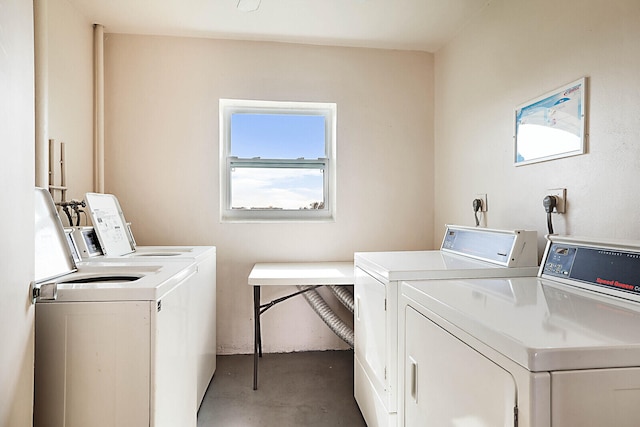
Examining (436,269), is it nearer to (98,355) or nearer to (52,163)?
(98,355)

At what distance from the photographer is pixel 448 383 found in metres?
1.08

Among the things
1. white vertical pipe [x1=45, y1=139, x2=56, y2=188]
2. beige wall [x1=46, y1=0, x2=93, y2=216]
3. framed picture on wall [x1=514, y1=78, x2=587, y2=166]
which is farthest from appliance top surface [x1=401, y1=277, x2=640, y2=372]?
beige wall [x1=46, y1=0, x2=93, y2=216]

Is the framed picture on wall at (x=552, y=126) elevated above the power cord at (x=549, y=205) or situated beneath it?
elevated above

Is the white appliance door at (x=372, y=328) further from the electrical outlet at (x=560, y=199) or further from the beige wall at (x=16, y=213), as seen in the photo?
the beige wall at (x=16, y=213)

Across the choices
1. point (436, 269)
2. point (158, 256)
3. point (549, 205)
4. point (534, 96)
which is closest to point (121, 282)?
point (158, 256)

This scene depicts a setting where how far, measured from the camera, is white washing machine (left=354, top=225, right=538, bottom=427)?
159cm

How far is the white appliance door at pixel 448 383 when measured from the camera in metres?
0.86

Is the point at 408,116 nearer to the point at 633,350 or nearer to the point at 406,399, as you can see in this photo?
the point at 406,399

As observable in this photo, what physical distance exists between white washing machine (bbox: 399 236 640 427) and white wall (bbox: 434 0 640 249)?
12.5 inches

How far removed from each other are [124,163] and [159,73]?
2.45 feet

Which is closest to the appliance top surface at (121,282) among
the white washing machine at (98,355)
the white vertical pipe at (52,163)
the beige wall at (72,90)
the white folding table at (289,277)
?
the white washing machine at (98,355)

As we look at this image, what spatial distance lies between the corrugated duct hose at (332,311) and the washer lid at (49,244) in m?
1.62

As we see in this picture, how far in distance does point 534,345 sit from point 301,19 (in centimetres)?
248

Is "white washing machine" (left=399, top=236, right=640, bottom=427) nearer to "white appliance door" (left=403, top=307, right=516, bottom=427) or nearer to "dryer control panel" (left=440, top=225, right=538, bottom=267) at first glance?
"white appliance door" (left=403, top=307, right=516, bottom=427)
